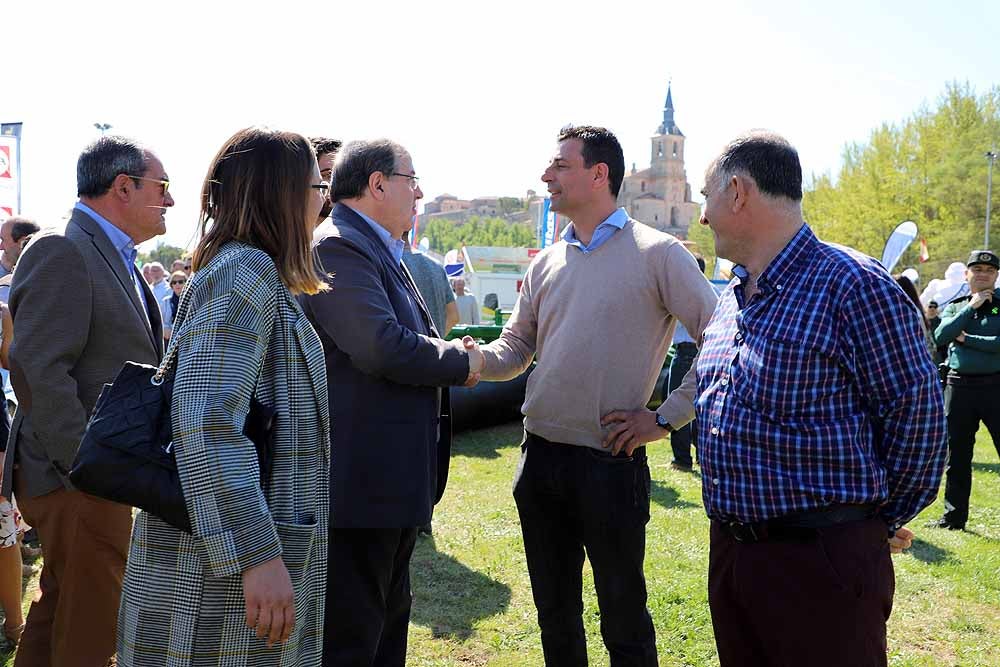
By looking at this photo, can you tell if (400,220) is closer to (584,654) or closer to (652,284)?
(652,284)

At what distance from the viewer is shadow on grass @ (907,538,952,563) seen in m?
6.19

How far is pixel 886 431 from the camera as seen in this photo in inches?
90.6

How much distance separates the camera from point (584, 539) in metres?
3.34

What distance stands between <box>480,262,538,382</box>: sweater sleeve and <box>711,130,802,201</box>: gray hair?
1.32m

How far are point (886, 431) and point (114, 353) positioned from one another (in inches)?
103

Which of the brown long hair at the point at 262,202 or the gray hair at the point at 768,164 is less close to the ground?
the gray hair at the point at 768,164

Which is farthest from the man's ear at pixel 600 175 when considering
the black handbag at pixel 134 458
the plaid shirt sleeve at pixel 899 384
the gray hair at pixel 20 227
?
the gray hair at pixel 20 227

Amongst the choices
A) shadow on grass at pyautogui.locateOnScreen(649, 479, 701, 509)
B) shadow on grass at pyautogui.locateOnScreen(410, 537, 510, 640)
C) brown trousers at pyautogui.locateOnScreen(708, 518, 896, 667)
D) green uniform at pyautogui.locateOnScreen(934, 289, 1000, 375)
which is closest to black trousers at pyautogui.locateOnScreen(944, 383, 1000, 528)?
green uniform at pyautogui.locateOnScreen(934, 289, 1000, 375)

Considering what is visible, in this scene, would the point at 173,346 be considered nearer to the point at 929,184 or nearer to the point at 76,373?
the point at 76,373

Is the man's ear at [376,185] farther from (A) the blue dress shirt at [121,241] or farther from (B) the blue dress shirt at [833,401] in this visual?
(B) the blue dress shirt at [833,401]

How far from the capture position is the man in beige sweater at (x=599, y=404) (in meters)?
3.23

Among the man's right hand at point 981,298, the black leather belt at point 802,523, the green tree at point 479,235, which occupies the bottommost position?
the black leather belt at point 802,523

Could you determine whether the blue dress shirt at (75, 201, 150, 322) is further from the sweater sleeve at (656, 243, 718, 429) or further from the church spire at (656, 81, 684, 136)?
the church spire at (656, 81, 684, 136)

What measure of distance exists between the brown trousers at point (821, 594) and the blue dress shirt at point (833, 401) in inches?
3.9
